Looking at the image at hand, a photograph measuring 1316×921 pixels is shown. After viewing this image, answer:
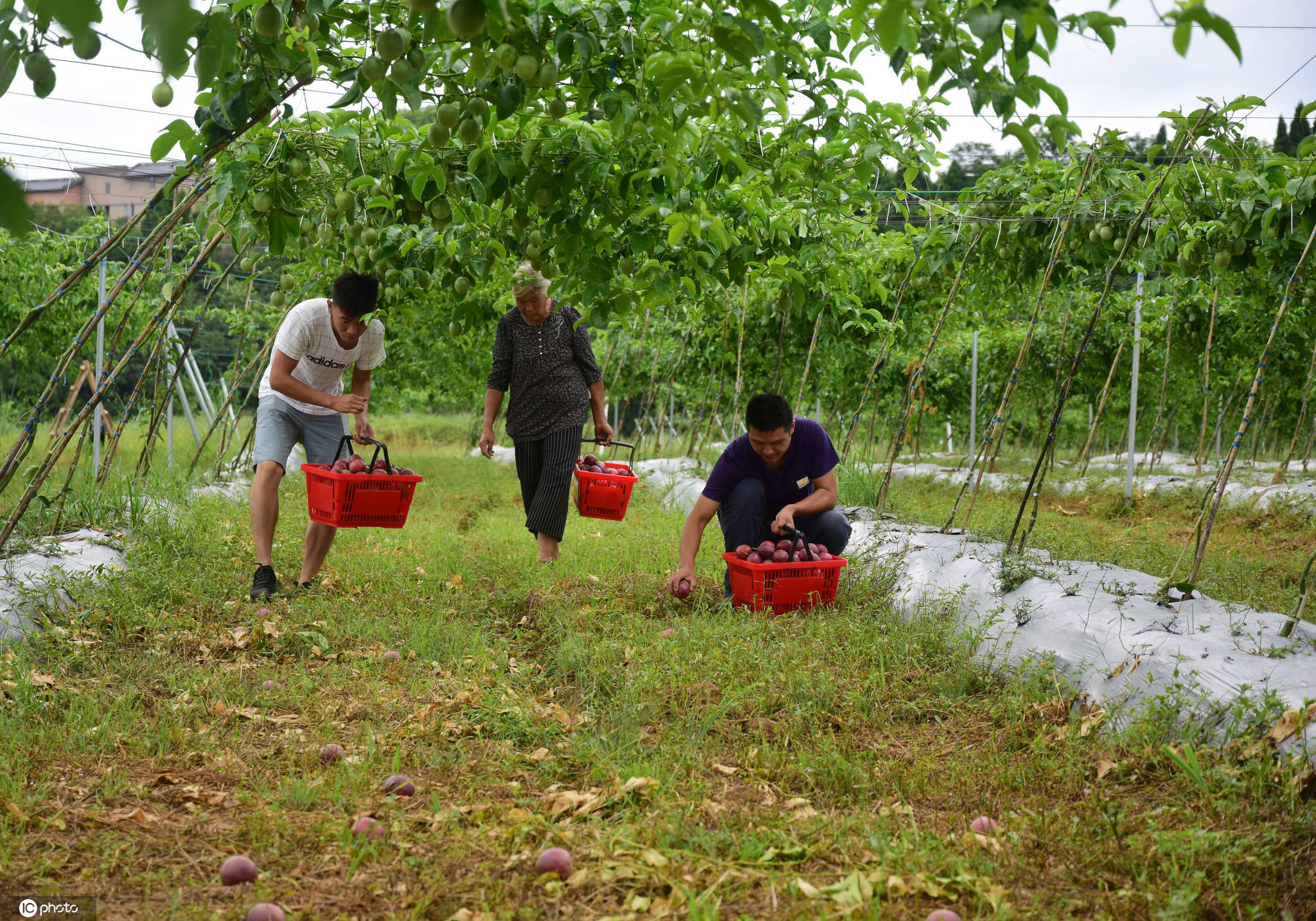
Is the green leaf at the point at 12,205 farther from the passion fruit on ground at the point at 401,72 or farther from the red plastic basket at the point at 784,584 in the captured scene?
the red plastic basket at the point at 784,584

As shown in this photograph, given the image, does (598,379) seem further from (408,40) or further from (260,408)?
(408,40)

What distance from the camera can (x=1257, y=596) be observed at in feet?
11.9

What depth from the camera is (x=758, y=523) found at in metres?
3.98

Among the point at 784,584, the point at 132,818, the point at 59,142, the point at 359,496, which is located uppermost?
the point at 59,142

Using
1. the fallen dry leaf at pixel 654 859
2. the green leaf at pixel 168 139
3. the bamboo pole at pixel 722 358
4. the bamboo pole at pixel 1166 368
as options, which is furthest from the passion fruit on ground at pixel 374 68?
the bamboo pole at pixel 1166 368

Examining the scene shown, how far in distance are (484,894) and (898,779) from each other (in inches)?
40.8

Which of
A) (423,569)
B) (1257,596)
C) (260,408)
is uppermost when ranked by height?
(260,408)

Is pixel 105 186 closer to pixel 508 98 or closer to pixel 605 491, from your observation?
pixel 605 491

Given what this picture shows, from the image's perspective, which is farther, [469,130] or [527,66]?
[469,130]

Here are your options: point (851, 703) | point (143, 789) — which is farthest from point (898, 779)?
point (143, 789)

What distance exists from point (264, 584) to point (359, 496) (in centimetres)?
55

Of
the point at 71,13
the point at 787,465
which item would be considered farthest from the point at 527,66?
the point at 787,465

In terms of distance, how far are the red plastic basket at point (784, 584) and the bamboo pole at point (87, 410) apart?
2.51 meters

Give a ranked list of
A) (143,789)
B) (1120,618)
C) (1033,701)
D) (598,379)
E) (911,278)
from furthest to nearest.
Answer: (911,278), (598,379), (1120,618), (1033,701), (143,789)
